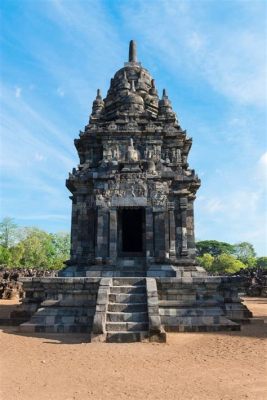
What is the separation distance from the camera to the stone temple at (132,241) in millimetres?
9594

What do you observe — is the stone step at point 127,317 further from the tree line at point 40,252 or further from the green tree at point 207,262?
the green tree at point 207,262

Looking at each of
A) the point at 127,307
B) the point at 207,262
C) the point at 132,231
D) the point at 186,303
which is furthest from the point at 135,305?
the point at 207,262

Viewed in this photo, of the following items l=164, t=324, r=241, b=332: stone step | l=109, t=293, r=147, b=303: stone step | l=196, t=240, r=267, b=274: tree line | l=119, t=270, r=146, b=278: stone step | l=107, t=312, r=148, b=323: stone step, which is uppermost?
l=196, t=240, r=267, b=274: tree line

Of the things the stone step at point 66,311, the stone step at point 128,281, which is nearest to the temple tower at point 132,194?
the stone step at point 128,281

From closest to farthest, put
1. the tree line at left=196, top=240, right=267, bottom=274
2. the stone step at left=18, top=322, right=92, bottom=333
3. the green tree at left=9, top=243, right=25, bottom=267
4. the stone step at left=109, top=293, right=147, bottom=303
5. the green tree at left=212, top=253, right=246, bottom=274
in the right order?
the stone step at left=18, top=322, right=92, bottom=333 < the stone step at left=109, top=293, right=147, bottom=303 < the green tree at left=9, top=243, right=25, bottom=267 < the green tree at left=212, top=253, right=246, bottom=274 < the tree line at left=196, top=240, right=267, bottom=274

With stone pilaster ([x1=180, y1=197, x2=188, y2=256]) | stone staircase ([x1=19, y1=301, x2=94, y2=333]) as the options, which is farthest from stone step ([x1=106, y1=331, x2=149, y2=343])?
stone pilaster ([x1=180, y1=197, x2=188, y2=256])

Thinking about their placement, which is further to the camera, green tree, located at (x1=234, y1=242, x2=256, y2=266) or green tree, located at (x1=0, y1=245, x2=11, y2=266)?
green tree, located at (x1=234, y1=242, x2=256, y2=266)

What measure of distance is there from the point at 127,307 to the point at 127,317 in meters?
0.51

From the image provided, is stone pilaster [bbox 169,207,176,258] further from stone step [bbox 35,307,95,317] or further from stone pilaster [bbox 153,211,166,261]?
stone step [bbox 35,307,95,317]

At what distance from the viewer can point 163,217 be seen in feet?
45.0

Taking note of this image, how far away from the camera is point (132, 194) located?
14.0 metres

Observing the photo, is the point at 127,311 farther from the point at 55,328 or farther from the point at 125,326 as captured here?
the point at 55,328

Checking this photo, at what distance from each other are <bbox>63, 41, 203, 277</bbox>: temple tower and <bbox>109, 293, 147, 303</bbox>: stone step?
10.5 ft

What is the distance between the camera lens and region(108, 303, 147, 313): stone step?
9398 millimetres
